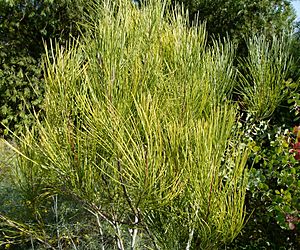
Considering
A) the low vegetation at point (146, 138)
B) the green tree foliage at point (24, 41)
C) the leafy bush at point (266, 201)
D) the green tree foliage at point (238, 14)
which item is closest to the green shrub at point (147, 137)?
the low vegetation at point (146, 138)

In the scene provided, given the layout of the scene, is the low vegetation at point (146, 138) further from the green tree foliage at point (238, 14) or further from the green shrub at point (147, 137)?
the green tree foliage at point (238, 14)

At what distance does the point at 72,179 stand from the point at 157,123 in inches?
15.8

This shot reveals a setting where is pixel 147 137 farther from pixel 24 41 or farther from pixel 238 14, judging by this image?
pixel 24 41

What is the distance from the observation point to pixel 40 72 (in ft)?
21.9

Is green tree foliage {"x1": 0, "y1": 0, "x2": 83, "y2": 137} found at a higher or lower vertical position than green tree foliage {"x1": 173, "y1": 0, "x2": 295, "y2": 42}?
lower

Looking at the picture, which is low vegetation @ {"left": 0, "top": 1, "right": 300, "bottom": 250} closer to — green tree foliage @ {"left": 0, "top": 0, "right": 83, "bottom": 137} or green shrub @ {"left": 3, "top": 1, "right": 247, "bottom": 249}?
green shrub @ {"left": 3, "top": 1, "right": 247, "bottom": 249}

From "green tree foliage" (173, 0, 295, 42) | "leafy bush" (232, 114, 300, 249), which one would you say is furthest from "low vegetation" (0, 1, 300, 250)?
"green tree foliage" (173, 0, 295, 42)

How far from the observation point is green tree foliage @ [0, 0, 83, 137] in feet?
21.9

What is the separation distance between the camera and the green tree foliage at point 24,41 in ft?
21.9

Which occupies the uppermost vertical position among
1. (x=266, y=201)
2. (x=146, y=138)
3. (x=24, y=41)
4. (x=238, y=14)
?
(x=238, y=14)

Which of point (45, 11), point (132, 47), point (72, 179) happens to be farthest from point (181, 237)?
point (45, 11)

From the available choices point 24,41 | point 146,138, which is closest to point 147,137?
point 146,138

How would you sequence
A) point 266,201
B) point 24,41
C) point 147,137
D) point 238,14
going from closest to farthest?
point 147,137, point 266,201, point 238,14, point 24,41

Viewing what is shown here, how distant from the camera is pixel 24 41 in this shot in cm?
707
